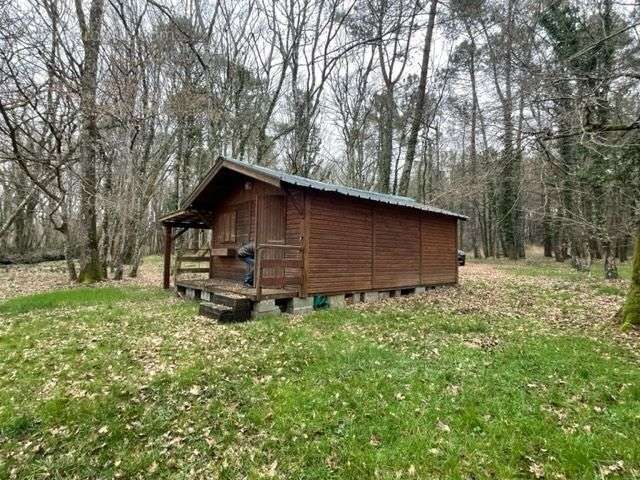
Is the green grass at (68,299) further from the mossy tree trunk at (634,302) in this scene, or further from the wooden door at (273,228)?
the mossy tree trunk at (634,302)

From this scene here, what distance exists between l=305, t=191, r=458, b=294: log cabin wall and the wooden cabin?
3cm

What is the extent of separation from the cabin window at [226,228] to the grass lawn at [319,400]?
479 centimetres

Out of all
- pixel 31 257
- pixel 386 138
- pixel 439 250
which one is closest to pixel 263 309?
pixel 439 250

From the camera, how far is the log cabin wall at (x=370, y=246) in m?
9.32

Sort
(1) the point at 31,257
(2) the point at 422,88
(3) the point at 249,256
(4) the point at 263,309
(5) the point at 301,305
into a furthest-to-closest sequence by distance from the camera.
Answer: (1) the point at 31,257
(2) the point at 422,88
(3) the point at 249,256
(5) the point at 301,305
(4) the point at 263,309

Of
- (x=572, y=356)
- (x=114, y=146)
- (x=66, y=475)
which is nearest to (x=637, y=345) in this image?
(x=572, y=356)

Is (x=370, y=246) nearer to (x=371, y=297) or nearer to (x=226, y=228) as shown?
(x=371, y=297)

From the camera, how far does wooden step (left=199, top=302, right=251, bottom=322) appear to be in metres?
7.95

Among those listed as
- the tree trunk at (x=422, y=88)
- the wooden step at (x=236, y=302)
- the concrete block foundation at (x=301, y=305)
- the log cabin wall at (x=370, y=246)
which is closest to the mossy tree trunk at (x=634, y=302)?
the log cabin wall at (x=370, y=246)

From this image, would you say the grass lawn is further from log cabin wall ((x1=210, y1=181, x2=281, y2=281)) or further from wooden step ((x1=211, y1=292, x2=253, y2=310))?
log cabin wall ((x1=210, y1=181, x2=281, y2=281))

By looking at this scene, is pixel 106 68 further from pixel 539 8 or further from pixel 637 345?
pixel 637 345

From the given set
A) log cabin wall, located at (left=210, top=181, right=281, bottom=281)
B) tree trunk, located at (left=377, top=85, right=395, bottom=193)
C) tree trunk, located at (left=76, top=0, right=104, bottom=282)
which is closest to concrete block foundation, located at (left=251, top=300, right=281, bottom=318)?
log cabin wall, located at (left=210, top=181, right=281, bottom=281)

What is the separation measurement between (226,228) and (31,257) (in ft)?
53.9

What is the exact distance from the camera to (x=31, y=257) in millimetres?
21234
